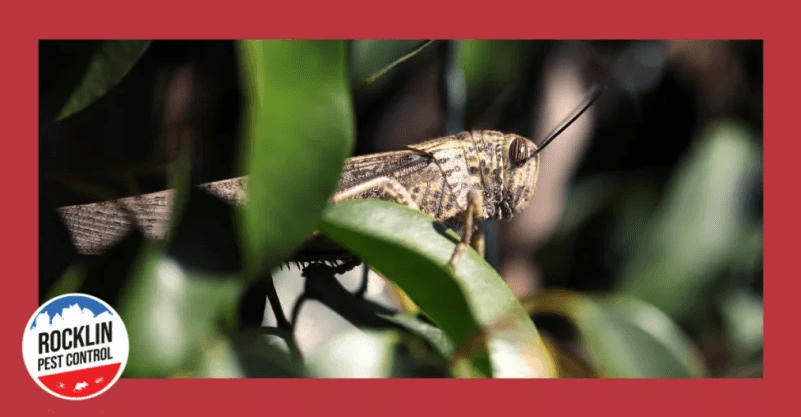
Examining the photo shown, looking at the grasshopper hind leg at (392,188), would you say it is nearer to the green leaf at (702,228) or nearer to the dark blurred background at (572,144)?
the dark blurred background at (572,144)

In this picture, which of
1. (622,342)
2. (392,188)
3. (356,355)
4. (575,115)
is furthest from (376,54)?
(622,342)

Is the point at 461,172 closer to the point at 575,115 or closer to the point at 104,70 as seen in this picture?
the point at 575,115

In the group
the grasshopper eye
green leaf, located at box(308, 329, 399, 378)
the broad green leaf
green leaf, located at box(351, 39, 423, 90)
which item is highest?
green leaf, located at box(351, 39, 423, 90)

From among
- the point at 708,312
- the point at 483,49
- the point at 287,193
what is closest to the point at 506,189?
the point at 483,49

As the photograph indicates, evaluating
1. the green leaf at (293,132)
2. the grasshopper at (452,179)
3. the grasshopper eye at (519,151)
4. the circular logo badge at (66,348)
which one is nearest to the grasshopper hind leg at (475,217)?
the grasshopper at (452,179)

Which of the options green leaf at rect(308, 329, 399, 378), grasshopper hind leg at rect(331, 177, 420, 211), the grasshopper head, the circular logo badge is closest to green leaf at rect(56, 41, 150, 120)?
the circular logo badge

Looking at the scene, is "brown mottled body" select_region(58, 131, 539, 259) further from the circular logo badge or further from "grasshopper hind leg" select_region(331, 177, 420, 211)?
the circular logo badge

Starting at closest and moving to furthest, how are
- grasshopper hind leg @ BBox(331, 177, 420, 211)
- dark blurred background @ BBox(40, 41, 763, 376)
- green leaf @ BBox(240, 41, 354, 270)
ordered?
green leaf @ BBox(240, 41, 354, 270) < dark blurred background @ BBox(40, 41, 763, 376) < grasshopper hind leg @ BBox(331, 177, 420, 211)
